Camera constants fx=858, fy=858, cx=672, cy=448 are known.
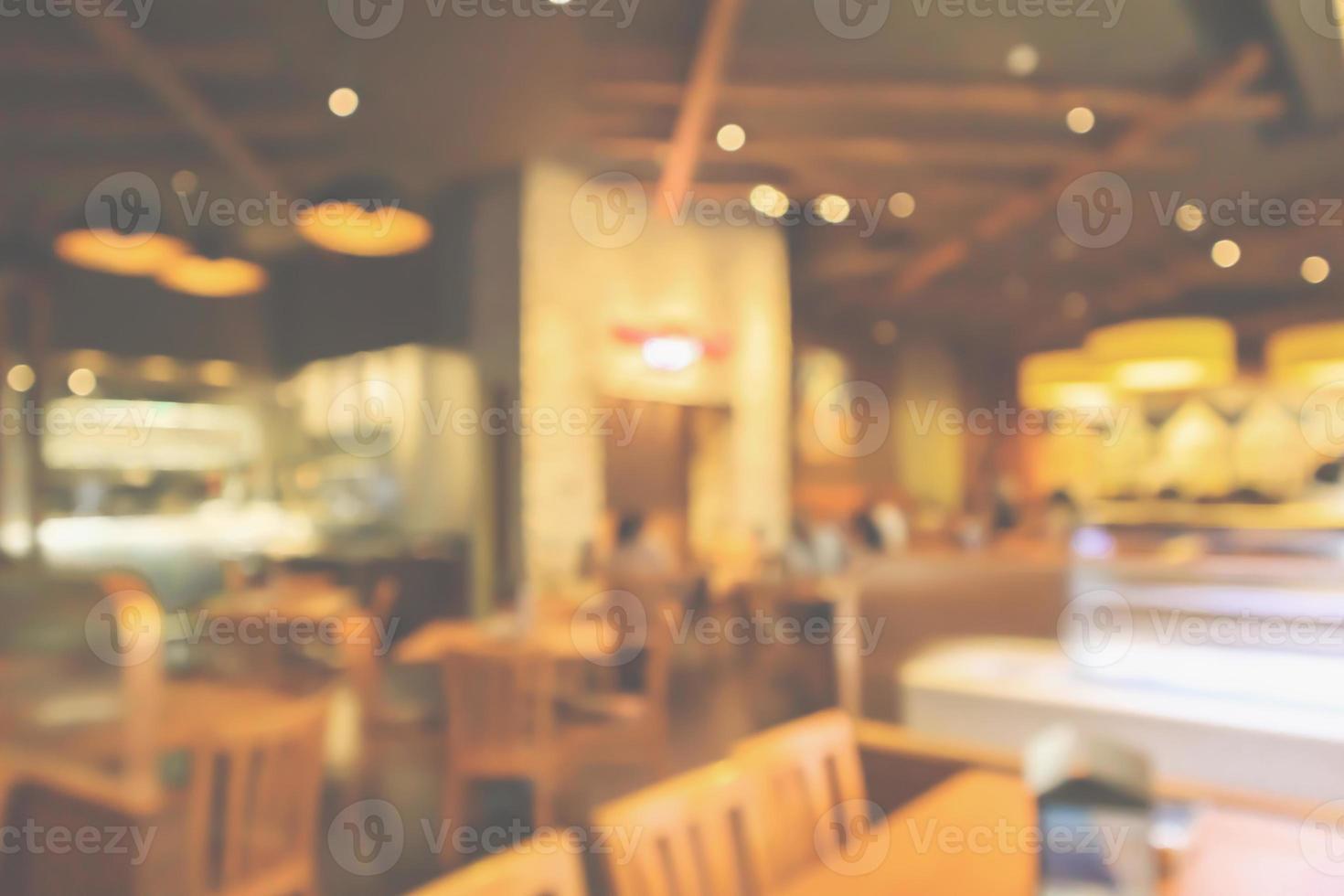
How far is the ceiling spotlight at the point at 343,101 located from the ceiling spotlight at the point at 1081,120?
4196 mm

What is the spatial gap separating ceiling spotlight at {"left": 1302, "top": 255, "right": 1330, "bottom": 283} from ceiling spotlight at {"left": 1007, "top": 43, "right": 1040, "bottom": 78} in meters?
5.51

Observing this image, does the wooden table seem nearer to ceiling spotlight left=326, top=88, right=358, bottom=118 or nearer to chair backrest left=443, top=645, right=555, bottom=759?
chair backrest left=443, top=645, right=555, bottom=759

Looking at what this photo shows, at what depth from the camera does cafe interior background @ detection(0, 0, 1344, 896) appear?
6.88ft

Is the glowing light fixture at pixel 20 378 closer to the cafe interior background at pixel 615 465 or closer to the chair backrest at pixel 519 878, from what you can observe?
the cafe interior background at pixel 615 465

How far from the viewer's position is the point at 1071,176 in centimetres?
591

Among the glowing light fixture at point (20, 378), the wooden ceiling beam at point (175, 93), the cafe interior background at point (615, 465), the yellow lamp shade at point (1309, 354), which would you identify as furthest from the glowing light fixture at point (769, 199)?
the glowing light fixture at point (20, 378)

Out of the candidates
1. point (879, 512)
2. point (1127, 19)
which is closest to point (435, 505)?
point (879, 512)

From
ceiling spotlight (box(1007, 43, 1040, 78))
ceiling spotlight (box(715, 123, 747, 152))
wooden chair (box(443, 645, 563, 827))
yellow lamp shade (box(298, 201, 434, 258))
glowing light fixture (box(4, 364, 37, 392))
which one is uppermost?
ceiling spotlight (box(1007, 43, 1040, 78))

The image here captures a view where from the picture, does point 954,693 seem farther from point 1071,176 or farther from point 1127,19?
point 1071,176

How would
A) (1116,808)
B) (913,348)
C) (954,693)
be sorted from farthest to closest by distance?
(913,348) < (954,693) < (1116,808)

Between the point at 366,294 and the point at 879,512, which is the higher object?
the point at 366,294

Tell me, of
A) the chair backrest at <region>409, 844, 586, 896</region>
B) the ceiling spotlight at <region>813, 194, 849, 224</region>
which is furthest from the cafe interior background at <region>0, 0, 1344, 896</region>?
the ceiling spotlight at <region>813, 194, 849, 224</region>

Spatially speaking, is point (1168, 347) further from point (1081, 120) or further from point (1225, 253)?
point (1225, 253)

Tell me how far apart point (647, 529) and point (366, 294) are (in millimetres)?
3178
